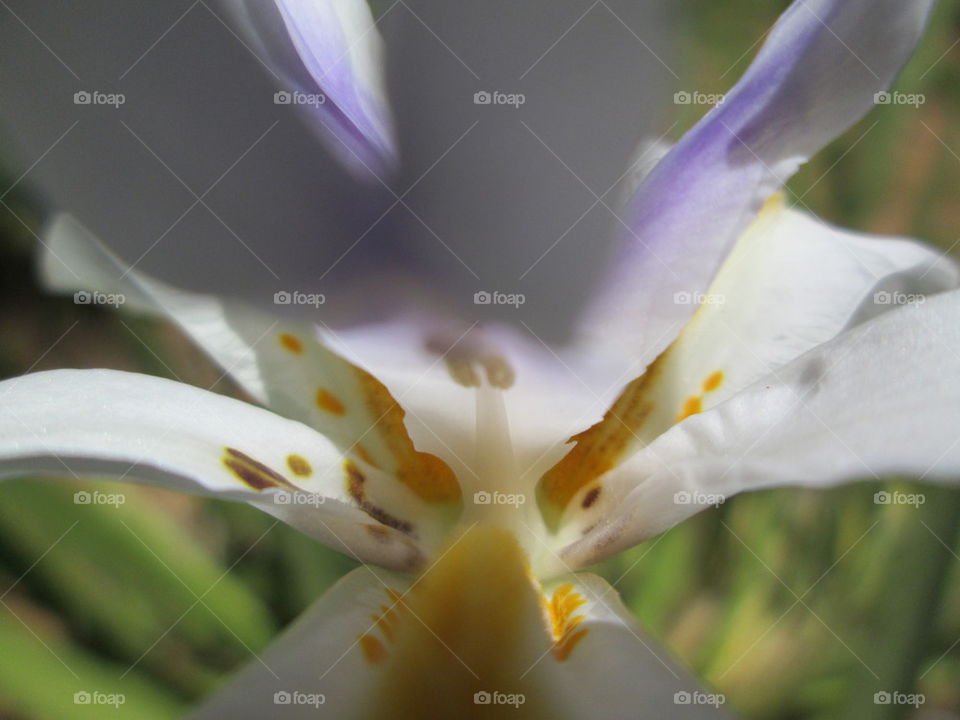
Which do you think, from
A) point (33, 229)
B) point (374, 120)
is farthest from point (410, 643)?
point (33, 229)

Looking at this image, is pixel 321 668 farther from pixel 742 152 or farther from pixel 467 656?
pixel 742 152

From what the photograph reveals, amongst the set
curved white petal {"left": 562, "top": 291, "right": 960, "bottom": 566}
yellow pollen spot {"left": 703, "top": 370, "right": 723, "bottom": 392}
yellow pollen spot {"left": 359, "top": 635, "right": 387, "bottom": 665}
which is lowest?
yellow pollen spot {"left": 359, "top": 635, "right": 387, "bottom": 665}

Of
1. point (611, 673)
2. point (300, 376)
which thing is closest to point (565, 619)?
point (611, 673)

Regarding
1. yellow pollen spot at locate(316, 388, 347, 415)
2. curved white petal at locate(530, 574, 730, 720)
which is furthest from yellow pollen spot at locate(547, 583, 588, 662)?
yellow pollen spot at locate(316, 388, 347, 415)

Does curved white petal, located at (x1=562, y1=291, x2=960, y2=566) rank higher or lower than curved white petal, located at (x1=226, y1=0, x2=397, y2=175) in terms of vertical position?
lower

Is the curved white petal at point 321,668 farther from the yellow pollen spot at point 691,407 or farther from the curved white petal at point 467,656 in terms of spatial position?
the yellow pollen spot at point 691,407

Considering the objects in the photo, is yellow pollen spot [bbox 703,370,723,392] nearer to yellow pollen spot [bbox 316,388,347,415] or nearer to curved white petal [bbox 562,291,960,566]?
curved white petal [bbox 562,291,960,566]

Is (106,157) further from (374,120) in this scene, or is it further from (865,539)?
(865,539)
